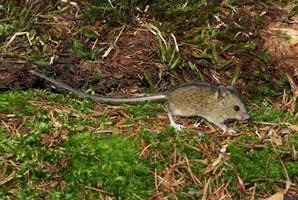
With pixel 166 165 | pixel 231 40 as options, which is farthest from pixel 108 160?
pixel 231 40

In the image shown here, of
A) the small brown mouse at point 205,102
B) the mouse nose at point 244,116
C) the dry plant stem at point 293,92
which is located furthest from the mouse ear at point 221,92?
the dry plant stem at point 293,92

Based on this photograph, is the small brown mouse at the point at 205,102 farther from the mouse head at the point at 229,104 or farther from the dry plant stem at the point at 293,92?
the dry plant stem at the point at 293,92

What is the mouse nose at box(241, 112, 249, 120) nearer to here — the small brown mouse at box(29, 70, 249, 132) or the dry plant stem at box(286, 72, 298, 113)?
the small brown mouse at box(29, 70, 249, 132)

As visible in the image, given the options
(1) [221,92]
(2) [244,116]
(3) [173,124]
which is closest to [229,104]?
(1) [221,92]

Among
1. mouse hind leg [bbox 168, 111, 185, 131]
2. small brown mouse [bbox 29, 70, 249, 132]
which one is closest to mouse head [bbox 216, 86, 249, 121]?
small brown mouse [bbox 29, 70, 249, 132]

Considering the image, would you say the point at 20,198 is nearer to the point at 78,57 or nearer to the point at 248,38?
the point at 78,57

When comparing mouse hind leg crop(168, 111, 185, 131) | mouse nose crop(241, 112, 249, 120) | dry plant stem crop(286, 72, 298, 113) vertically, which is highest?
dry plant stem crop(286, 72, 298, 113)

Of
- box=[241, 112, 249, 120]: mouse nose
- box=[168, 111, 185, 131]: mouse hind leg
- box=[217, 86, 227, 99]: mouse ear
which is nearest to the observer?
box=[168, 111, 185, 131]: mouse hind leg
